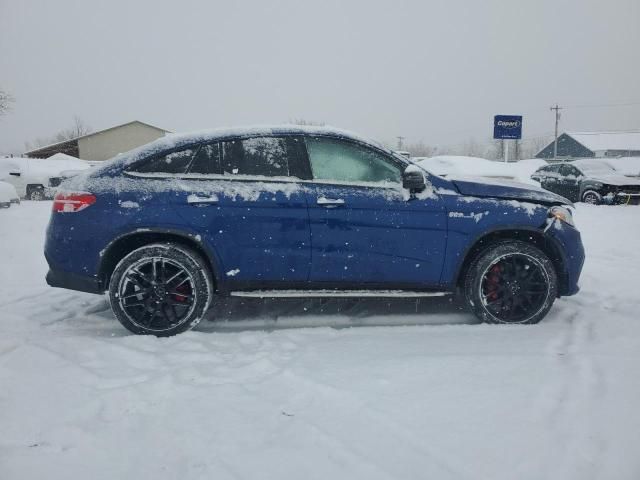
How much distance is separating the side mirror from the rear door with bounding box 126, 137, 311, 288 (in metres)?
0.78

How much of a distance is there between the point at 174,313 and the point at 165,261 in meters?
0.42

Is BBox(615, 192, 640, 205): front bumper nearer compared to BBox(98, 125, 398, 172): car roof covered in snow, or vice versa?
BBox(98, 125, 398, 172): car roof covered in snow

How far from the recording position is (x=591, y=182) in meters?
12.9

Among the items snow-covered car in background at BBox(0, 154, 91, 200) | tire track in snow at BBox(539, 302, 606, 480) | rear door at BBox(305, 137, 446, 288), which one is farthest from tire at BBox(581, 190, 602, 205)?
snow-covered car in background at BBox(0, 154, 91, 200)

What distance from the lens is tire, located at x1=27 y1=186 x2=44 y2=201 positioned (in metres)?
14.6

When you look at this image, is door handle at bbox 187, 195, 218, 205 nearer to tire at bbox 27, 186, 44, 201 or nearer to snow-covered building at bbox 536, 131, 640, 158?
tire at bbox 27, 186, 44, 201

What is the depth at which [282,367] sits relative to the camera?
2.68m

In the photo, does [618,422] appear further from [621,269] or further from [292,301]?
[621,269]

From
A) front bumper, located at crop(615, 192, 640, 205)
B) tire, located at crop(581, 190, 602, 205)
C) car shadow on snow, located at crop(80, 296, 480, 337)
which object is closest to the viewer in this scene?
car shadow on snow, located at crop(80, 296, 480, 337)

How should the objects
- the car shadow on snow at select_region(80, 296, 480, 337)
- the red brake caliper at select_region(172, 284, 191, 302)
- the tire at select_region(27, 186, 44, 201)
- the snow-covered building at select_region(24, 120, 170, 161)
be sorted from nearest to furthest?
the red brake caliper at select_region(172, 284, 191, 302) → the car shadow on snow at select_region(80, 296, 480, 337) → the tire at select_region(27, 186, 44, 201) → the snow-covered building at select_region(24, 120, 170, 161)

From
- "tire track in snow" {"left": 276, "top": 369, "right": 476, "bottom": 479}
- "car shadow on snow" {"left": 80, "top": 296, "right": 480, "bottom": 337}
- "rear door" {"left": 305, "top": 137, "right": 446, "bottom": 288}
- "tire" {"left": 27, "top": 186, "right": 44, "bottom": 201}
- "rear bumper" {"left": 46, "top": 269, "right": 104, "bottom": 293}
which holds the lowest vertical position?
"tire track in snow" {"left": 276, "top": 369, "right": 476, "bottom": 479}

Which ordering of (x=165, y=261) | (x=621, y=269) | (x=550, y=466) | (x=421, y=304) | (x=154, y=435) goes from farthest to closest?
(x=621, y=269), (x=421, y=304), (x=165, y=261), (x=154, y=435), (x=550, y=466)

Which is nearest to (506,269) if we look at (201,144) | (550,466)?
(550,466)

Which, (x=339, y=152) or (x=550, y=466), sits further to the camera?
(x=339, y=152)
